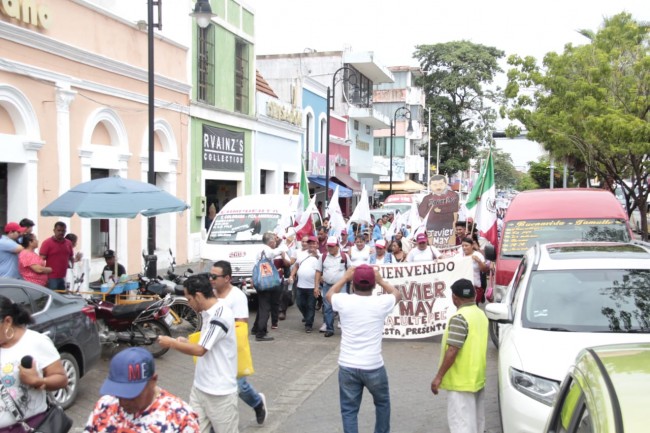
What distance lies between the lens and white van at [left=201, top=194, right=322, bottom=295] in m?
13.0

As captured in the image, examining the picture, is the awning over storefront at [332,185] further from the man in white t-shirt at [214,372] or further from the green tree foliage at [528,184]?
the green tree foliage at [528,184]

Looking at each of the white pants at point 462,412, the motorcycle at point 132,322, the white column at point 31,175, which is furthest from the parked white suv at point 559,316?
the white column at point 31,175

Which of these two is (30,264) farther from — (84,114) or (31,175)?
(84,114)

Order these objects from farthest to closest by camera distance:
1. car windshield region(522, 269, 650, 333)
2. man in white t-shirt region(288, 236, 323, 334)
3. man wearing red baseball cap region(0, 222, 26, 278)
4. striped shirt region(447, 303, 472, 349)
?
man in white t-shirt region(288, 236, 323, 334) → man wearing red baseball cap region(0, 222, 26, 278) → car windshield region(522, 269, 650, 333) → striped shirt region(447, 303, 472, 349)

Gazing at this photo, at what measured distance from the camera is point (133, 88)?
55.9 feet

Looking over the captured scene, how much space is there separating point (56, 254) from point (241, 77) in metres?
14.5

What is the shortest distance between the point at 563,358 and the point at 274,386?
4015mm

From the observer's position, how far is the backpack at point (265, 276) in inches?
412

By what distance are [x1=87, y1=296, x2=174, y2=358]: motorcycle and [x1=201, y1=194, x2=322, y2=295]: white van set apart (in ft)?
11.0

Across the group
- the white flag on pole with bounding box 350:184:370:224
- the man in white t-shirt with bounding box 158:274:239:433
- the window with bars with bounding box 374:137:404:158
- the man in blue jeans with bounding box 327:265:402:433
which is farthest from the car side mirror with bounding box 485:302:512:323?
the window with bars with bounding box 374:137:404:158

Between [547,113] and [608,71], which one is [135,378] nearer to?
[608,71]

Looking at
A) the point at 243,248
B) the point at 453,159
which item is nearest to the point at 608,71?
the point at 243,248

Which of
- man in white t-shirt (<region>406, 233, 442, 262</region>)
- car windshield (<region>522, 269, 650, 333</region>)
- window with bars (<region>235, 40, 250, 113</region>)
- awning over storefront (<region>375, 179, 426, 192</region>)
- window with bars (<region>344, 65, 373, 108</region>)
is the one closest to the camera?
car windshield (<region>522, 269, 650, 333</region>)

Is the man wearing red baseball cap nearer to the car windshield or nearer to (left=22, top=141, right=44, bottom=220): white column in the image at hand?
(left=22, top=141, right=44, bottom=220): white column
